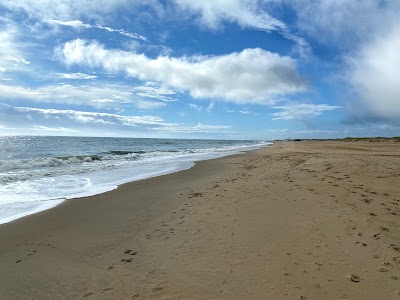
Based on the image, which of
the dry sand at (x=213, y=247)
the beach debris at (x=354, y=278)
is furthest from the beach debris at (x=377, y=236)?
the beach debris at (x=354, y=278)

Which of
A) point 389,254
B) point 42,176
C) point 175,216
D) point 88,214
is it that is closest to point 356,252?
point 389,254

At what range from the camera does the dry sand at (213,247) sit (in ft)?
13.0

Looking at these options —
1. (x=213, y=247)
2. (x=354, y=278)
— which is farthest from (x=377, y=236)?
(x=213, y=247)

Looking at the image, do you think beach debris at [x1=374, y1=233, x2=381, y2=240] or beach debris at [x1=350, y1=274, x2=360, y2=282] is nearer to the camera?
beach debris at [x1=350, y1=274, x2=360, y2=282]

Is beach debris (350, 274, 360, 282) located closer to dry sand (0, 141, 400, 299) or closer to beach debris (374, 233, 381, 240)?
dry sand (0, 141, 400, 299)

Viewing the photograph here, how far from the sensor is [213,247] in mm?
5320

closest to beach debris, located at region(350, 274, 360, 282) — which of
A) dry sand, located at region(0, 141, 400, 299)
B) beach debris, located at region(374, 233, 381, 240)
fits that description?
dry sand, located at region(0, 141, 400, 299)

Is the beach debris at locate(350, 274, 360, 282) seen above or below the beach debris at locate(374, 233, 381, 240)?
below

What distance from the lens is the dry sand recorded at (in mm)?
3959

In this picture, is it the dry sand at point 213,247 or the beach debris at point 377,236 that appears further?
the beach debris at point 377,236

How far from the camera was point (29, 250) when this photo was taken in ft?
17.8

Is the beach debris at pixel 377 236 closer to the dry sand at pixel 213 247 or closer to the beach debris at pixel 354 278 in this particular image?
the dry sand at pixel 213 247

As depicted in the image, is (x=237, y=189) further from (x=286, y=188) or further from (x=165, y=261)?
(x=165, y=261)

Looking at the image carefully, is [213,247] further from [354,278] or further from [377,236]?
[377,236]
